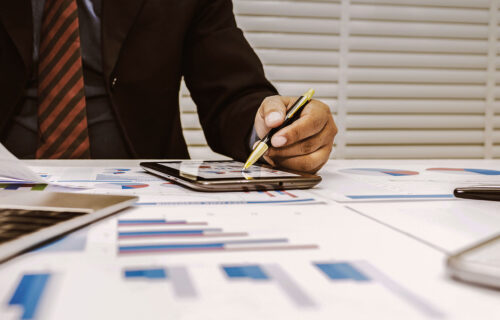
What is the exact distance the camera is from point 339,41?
183 centimetres

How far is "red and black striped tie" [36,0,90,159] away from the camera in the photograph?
0.91 m

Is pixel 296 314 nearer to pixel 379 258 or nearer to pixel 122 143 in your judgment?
pixel 379 258

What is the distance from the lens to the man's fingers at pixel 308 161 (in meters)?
0.64

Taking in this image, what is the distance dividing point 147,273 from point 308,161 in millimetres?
446

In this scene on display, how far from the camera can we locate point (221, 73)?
1.09 meters

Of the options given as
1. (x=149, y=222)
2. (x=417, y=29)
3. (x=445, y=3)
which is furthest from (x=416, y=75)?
(x=149, y=222)

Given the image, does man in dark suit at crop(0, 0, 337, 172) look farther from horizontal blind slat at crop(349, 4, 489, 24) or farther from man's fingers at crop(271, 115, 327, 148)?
horizontal blind slat at crop(349, 4, 489, 24)

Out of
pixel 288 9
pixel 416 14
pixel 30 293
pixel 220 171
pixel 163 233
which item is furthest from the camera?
pixel 416 14

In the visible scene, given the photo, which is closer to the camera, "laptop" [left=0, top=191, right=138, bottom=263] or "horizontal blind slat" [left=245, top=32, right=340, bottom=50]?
"laptop" [left=0, top=191, right=138, bottom=263]

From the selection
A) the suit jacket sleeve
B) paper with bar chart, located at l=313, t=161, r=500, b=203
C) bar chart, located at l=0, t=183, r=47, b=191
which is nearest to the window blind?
the suit jacket sleeve

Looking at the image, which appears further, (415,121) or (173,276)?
(415,121)

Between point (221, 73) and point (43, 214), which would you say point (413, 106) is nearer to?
point (221, 73)

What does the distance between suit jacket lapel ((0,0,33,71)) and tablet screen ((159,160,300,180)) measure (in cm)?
48

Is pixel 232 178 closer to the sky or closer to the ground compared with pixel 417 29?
closer to the ground
